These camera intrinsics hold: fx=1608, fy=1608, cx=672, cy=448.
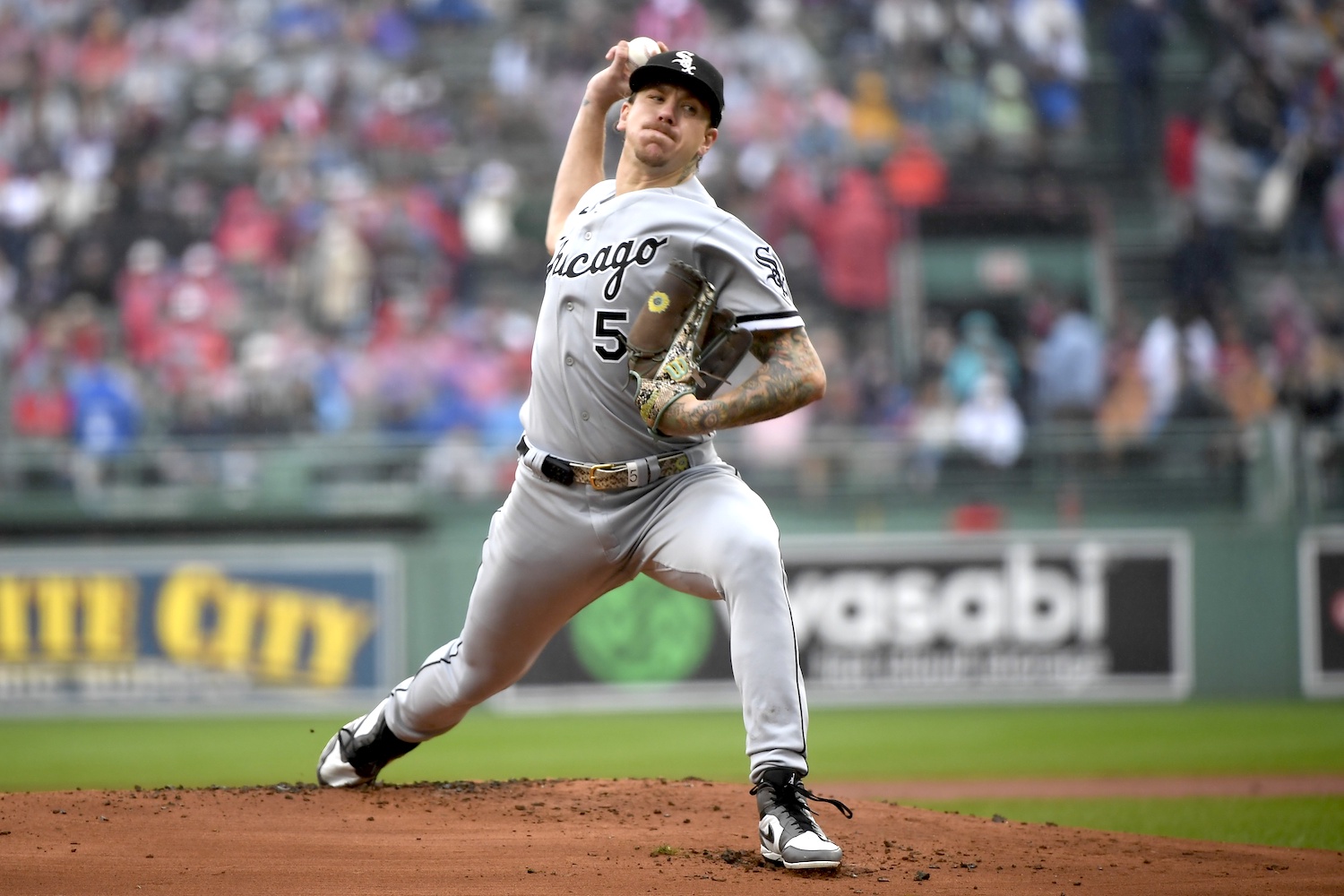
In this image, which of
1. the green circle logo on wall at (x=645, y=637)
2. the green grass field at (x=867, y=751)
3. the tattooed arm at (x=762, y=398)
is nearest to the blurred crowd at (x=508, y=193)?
the green circle logo on wall at (x=645, y=637)

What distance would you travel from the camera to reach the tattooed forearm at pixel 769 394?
13.8ft

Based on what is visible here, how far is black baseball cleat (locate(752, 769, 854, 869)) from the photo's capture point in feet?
13.3

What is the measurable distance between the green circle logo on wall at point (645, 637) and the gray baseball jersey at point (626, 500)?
21.3ft

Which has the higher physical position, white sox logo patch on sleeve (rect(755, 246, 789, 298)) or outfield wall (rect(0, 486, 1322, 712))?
white sox logo patch on sleeve (rect(755, 246, 789, 298))

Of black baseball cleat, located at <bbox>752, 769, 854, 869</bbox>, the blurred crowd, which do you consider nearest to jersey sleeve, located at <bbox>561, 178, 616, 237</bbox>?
black baseball cleat, located at <bbox>752, 769, 854, 869</bbox>

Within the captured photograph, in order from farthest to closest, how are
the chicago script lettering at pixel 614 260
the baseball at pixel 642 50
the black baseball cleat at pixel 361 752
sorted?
the black baseball cleat at pixel 361 752 < the baseball at pixel 642 50 < the chicago script lettering at pixel 614 260

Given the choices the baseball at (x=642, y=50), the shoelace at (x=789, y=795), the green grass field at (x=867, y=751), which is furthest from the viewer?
the green grass field at (x=867, y=751)

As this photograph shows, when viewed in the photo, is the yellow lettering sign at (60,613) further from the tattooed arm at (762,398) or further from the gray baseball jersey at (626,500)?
the tattooed arm at (762,398)

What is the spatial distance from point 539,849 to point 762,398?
1.37m

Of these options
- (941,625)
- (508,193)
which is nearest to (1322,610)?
(941,625)

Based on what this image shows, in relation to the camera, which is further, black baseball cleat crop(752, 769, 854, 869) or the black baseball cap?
the black baseball cap

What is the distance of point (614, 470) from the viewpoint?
14.6 ft

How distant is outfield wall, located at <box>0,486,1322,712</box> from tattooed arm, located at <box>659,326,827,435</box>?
7.08m

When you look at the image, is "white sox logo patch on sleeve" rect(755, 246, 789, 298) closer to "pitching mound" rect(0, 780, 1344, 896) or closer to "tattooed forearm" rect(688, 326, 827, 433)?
"tattooed forearm" rect(688, 326, 827, 433)
